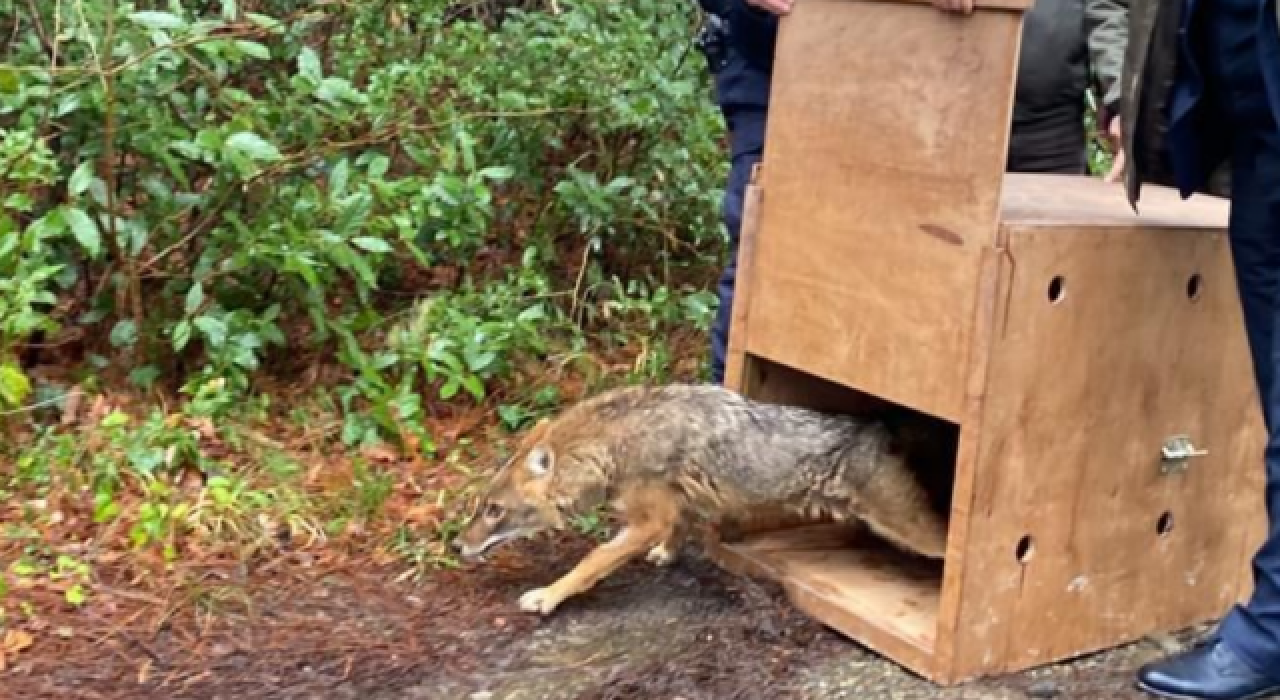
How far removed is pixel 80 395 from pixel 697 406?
7.33 ft

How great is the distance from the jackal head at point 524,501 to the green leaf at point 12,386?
1571 mm

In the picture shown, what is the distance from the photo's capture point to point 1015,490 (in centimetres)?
395

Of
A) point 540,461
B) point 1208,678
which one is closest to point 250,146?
point 540,461

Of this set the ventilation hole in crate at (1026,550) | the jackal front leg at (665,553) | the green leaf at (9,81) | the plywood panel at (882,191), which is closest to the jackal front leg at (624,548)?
the jackal front leg at (665,553)

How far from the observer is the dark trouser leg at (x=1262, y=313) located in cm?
379

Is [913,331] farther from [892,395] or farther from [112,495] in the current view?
[112,495]

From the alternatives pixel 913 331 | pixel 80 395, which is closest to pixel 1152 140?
pixel 913 331

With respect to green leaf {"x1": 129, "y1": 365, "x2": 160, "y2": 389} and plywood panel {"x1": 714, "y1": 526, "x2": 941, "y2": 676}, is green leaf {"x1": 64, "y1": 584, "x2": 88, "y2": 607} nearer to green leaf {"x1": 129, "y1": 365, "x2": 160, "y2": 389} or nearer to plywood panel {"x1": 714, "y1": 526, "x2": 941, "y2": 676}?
green leaf {"x1": 129, "y1": 365, "x2": 160, "y2": 389}

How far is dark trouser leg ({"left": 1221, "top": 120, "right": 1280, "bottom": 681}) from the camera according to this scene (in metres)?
3.79

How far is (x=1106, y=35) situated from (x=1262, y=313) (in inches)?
64.9

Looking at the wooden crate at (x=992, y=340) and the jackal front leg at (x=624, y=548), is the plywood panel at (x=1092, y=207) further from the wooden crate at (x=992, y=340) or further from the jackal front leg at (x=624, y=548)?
the jackal front leg at (x=624, y=548)

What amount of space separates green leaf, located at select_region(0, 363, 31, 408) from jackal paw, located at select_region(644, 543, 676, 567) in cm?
211

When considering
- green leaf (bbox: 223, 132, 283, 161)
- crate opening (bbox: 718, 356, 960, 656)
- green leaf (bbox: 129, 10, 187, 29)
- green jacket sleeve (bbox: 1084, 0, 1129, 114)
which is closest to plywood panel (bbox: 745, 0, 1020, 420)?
crate opening (bbox: 718, 356, 960, 656)

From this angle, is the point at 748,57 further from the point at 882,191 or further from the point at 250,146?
Result: the point at 250,146
